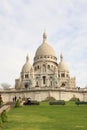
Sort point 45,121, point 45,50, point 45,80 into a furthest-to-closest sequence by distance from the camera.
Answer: point 45,50, point 45,80, point 45,121

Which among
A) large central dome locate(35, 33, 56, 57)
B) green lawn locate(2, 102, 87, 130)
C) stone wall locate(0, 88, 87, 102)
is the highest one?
large central dome locate(35, 33, 56, 57)

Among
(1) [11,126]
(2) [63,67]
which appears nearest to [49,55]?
(2) [63,67]

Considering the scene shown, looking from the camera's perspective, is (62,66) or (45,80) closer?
(45,80)

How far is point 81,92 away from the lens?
89.9m

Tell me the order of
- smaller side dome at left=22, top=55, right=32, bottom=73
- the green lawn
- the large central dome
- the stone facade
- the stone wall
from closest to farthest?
the green lawn, the stone wall, the stone facade, smaller side dome at left=22, top=55, right=32, bottom=73, the large central dome

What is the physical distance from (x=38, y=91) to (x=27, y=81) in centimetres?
2665

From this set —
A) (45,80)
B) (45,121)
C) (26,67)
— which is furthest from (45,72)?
(45,121)

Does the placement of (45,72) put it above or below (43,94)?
above

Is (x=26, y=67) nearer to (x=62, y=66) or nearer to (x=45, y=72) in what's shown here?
(x=45, y=72)

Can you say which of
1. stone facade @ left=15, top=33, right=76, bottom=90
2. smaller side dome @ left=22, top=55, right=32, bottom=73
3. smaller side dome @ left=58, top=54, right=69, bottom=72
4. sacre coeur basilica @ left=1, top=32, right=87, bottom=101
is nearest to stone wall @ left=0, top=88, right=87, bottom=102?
sacre coeur basilica @ left=1, top=32, right=87, bottom=101

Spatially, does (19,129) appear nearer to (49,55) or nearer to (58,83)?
(58,83)

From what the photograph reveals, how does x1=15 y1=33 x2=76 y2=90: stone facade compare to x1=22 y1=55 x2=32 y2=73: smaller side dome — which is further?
x1=22 y1=55 x2=32 y2=73: smaller side dome

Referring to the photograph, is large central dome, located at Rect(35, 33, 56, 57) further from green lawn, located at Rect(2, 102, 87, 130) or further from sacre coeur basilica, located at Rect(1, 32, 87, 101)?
green lawn, located at Rect(2, 102, 87, 130)

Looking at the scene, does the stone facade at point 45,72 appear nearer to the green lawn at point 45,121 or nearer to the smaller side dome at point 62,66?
the smaller side dome at point 62,66
